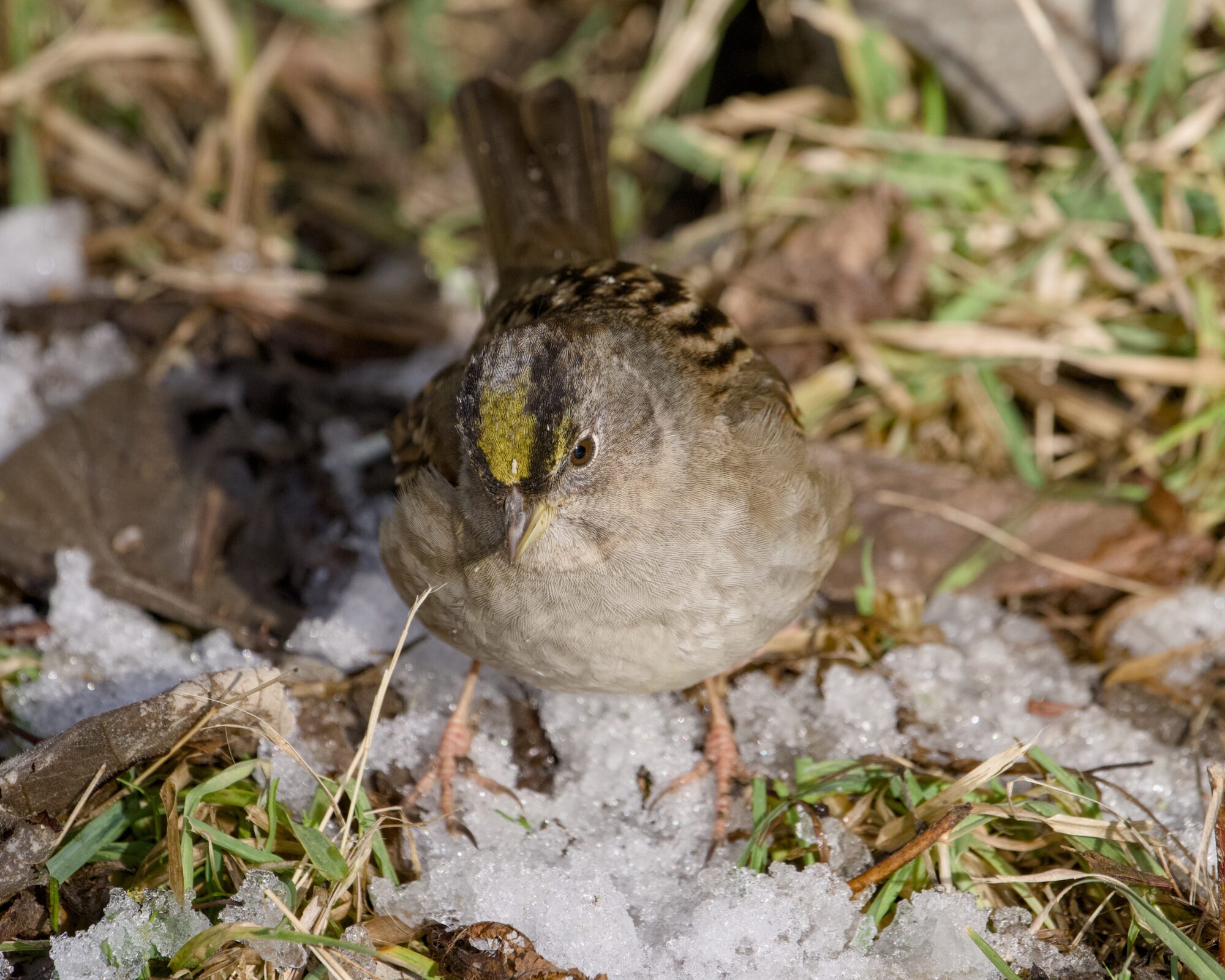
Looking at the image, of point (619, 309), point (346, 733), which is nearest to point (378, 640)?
point (346, 733)

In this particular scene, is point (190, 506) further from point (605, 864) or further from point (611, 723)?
point (605, 864)

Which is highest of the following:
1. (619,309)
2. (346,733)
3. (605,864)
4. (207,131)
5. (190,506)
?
(207,131)

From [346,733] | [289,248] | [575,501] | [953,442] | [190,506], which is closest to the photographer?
[575,501]

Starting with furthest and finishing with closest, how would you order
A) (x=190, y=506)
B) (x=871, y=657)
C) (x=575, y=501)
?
(x=190, y=506)
(x=871, y=657)
(x=575, y=501)

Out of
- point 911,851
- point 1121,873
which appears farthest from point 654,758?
point 1121,873

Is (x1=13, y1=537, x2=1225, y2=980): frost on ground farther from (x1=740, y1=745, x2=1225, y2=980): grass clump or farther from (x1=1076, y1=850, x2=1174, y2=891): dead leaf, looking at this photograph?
(x1=1076, y1=850, x2=1174, y2=891): dead leaf

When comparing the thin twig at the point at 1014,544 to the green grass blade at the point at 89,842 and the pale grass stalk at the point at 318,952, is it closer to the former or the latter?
the pale grass stalk at the point at 318,952
